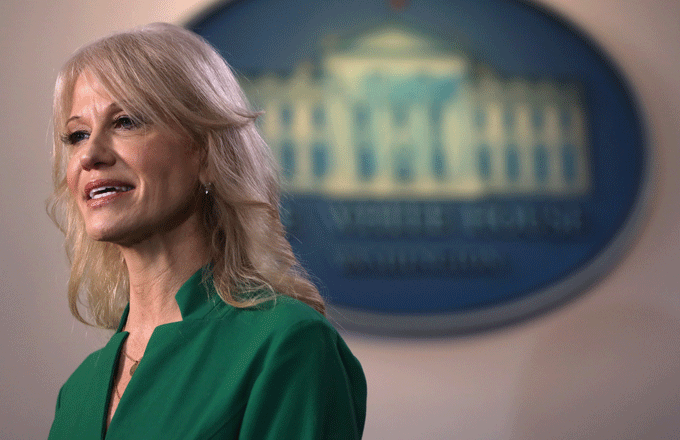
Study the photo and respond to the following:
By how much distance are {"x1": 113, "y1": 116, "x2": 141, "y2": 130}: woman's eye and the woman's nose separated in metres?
0.03

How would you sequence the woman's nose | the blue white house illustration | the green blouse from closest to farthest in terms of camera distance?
the green blouse → the woman's nose → the blue white house illustration

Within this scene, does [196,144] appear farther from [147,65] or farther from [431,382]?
[431,382]

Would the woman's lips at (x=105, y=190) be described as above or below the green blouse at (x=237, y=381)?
above

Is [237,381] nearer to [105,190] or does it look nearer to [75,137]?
[105,190]

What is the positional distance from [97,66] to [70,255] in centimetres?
41

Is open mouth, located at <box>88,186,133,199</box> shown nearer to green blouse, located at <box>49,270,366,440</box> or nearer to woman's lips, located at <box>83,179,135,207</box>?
woman's lips, located at <box>83,179,135,207</box>

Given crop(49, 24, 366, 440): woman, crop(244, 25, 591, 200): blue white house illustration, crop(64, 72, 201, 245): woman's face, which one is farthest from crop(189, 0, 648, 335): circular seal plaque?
crop(64, 72, 201, 245): woman's face

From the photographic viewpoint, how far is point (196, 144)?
0.91 m

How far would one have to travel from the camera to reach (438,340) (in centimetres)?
158

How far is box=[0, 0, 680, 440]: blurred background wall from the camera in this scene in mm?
1528

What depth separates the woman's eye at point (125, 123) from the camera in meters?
0.88

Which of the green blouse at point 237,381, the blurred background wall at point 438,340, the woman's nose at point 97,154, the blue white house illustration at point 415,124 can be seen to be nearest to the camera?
the green blouse at point 237,381

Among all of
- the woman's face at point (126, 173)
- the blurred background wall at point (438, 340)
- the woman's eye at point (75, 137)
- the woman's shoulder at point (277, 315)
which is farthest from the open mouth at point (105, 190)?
the blurred background wall at point (438, 340)

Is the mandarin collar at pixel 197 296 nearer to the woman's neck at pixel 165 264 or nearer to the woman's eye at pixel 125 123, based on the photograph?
the woman's neck at pixel 165 264
